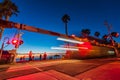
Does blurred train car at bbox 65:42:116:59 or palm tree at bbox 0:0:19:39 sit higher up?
palm tree at bbox 0:0:19:39

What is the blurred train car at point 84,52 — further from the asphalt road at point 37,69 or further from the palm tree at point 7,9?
the palm tree at point 7,9

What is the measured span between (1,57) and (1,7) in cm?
1946

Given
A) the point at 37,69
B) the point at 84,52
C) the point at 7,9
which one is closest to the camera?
the point at 37,69

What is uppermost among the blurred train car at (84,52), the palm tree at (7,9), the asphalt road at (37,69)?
the palm tree at (7,9)

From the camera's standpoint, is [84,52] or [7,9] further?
[7,9]

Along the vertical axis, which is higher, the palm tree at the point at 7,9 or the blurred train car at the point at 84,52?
the palm tree at the point at 7,9

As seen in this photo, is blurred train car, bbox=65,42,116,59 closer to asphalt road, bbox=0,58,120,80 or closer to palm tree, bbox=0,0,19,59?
asphalt road, bbox=0,58,120,80

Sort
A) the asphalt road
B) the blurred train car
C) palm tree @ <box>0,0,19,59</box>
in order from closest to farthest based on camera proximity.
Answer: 1. the asphalt road
2. the blurred train car
3. palm tree @ <box>0,0,19,59</box>

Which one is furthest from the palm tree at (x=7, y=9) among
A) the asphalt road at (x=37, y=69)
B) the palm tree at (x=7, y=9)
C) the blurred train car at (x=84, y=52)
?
the asphalt road at (x=37, y=69)

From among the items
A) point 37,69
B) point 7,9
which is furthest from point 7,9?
point 37,69

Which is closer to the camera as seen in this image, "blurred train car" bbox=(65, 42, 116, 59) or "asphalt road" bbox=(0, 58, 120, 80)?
"asphalt road" bbox=(0, 58, 120, 80)

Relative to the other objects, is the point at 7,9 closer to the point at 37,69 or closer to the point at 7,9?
the point at 7,9

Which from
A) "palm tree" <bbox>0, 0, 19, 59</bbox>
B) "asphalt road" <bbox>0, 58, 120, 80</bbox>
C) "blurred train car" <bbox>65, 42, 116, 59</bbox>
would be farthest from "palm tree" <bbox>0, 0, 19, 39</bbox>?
"asphalt road" <bbox>0, 58, 120, 80</bbox>

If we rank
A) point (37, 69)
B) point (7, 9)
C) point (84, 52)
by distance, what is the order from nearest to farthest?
1. point (37, 69)
2. point (84, 52)
3. point (7, 9)
